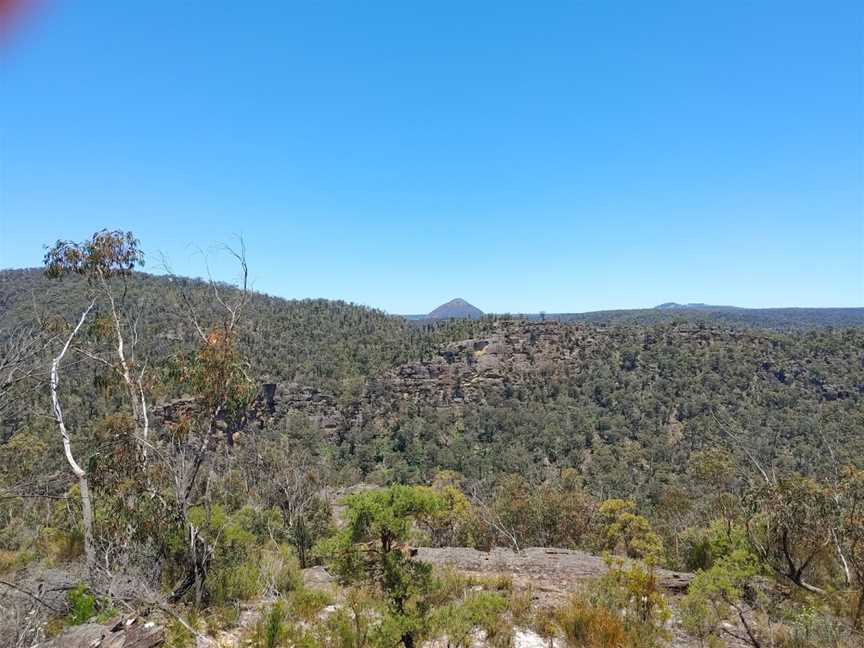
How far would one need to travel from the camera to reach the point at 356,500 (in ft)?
16.9

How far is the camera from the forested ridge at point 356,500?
575cm

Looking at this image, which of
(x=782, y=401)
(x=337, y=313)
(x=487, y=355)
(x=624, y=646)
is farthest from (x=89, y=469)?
(x=337, y=313)

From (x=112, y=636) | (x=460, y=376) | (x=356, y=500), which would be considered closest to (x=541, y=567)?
(x=356, y=500)

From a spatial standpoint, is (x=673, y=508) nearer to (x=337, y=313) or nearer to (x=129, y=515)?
(x=129, y=515)

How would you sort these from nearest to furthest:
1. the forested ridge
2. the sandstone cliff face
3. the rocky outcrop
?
the rocky outcrop, the forested ridge, the sandstone cliff face

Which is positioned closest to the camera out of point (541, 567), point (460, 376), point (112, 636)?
point (112, 636)

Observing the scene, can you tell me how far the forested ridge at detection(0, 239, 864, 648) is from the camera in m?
5.75

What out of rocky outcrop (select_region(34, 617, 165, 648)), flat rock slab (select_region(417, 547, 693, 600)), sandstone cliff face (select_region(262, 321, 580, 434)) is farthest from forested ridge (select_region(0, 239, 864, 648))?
sandstone cliff face (select_region(262, 321, 580, 434))

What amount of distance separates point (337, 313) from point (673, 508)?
226ft

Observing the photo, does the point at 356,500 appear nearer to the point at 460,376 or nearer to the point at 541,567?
the point at 541,567

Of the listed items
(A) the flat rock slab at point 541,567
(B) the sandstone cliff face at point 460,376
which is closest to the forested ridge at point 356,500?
(A) the flat rock slab at point 541,567

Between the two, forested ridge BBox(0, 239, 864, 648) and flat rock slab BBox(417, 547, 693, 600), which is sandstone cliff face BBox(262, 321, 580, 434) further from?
flat rock slab BBox(417, 547, 693, 600)

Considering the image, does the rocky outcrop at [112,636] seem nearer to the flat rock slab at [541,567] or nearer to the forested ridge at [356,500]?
the forested ridge at [356,500]

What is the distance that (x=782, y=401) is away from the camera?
47.3m
